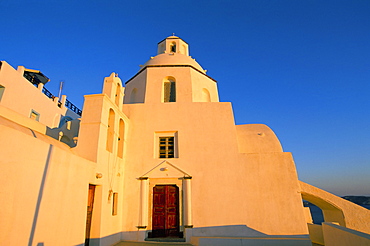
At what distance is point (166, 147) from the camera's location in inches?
421

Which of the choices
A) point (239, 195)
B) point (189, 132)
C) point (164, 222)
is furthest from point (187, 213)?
point (189, 132)

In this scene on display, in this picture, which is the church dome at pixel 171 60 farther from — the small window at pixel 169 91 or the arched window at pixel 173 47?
the arched window at pixel 173 47

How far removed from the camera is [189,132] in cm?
1067

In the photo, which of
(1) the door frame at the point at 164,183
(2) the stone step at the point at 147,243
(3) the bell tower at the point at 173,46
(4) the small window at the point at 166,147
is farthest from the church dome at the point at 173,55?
(2) the stone step at the point at 147,243

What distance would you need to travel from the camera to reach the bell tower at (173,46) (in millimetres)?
15297

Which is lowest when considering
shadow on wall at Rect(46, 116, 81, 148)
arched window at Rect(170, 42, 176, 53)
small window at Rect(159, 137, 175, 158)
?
small window at Rect(159, 137, 175, 158)

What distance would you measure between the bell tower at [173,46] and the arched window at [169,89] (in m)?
3.26

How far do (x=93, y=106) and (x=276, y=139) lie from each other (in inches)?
337

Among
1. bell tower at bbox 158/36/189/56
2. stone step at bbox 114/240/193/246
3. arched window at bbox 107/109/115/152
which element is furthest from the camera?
bell tower at bbox 158/36/189/56

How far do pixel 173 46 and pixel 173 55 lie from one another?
1.96 meters

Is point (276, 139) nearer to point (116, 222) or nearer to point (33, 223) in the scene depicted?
point (116, 222)

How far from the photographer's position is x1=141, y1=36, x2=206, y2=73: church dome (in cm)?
1327

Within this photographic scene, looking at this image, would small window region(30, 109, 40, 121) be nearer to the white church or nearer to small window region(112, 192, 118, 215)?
the white church

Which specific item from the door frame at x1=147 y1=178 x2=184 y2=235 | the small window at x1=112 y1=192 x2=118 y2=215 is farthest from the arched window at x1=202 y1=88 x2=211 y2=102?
the small window at x1=112 y1=192 x2=118 y2=215
